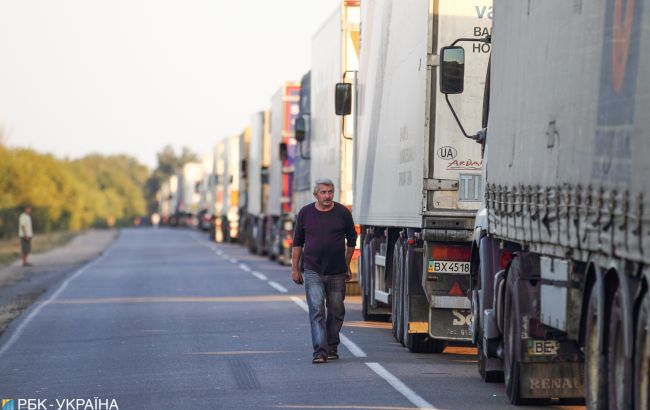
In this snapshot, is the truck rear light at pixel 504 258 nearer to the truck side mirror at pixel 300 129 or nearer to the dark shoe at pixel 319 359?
the dark shoe at pixel 319 359

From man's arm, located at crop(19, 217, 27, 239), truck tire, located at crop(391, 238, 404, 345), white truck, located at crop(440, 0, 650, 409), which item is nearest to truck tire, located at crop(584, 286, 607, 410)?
white truck, located at crop(440, 0, 650, 409)

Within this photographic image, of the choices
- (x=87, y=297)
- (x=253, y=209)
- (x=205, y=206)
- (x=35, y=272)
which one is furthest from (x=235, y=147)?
(x=87, y=297)

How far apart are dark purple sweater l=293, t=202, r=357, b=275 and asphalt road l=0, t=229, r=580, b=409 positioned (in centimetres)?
96

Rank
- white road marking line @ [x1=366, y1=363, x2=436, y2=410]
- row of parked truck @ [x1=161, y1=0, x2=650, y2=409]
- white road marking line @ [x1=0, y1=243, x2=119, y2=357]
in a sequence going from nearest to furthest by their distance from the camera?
row of parked truck @ [x1=161, y1=0, x2=650, y2=409] → white road marking line @ [x1=366, y1=363, x2=436, y2=410] → white road marking line @ [x1=0, y1=243, x2=119, y2=357]

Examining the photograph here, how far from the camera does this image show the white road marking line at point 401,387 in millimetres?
12073

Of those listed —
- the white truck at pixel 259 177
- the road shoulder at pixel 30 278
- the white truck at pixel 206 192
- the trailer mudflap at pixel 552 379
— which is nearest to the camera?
the trailer mudflap at pixel 552 379

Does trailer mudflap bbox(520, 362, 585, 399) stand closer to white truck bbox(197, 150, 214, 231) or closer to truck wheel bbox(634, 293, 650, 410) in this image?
truck wheel bbox(634, 293, 650, 410)

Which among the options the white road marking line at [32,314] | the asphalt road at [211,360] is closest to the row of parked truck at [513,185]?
the asphalt road at [211,360]

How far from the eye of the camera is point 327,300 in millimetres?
15898

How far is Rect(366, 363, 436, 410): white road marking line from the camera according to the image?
12073 millimetres

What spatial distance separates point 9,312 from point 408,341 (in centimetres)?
952

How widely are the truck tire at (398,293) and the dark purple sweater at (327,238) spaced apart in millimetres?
1582

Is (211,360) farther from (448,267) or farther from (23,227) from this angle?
(23,227)

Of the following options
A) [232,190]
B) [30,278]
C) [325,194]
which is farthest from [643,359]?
[232,190]
